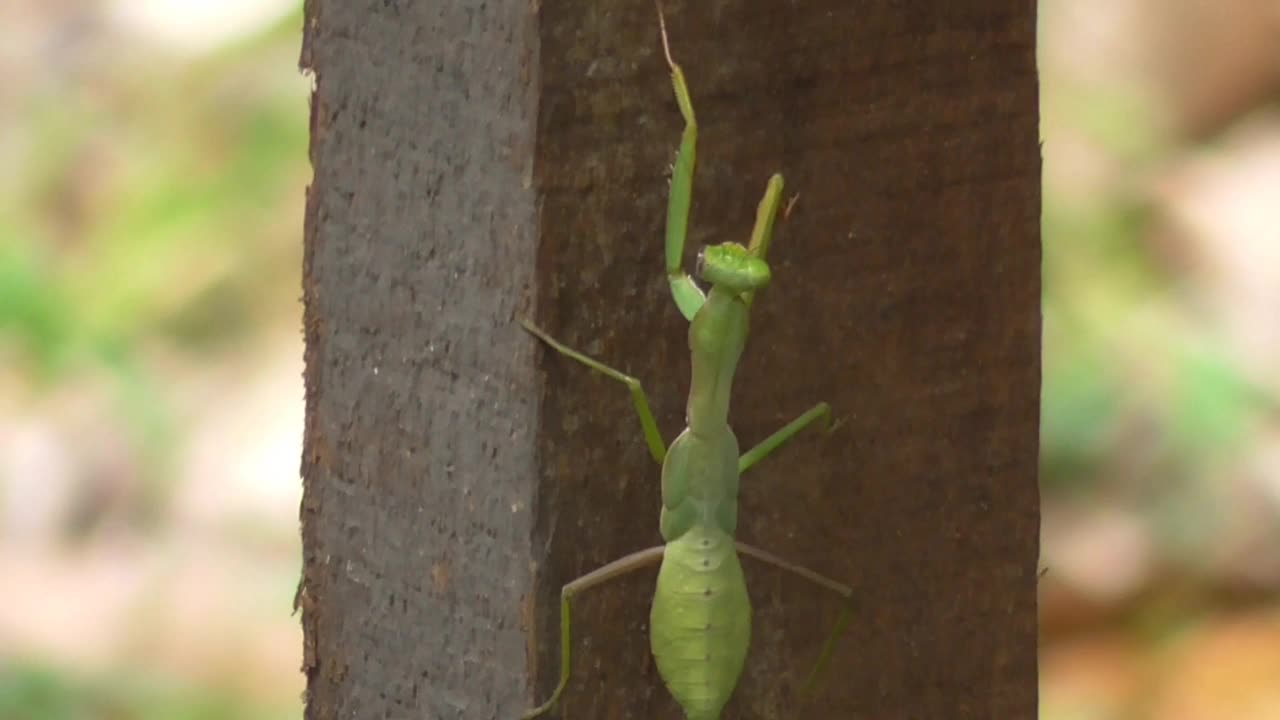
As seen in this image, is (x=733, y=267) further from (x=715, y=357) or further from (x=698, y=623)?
(x=698, y=623)

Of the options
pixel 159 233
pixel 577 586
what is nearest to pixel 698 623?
pixel 577 586

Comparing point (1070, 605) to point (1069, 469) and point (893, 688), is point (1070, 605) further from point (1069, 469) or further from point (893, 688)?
point (893, 688)

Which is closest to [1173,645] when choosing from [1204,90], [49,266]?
[1204,90]

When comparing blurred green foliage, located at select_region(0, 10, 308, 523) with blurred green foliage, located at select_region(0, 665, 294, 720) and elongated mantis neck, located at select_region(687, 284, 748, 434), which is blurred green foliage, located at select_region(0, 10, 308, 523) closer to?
blurred green foliage, located at select_region(0, 665, 294, 720)

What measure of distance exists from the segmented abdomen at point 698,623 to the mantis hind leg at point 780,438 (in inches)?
2.3

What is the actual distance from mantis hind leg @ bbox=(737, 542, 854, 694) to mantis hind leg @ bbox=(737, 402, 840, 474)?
0.20 feet

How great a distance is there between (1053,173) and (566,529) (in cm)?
452

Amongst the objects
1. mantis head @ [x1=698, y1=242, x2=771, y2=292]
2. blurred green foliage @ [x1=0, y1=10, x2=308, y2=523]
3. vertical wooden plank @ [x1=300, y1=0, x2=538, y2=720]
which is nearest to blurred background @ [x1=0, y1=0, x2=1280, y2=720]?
blurred green foliage @ [x1=0, y1=10, x2=308, y2=523]

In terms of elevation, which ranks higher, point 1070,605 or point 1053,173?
point 1053,173

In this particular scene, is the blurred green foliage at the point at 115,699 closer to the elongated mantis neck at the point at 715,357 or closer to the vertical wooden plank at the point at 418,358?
the vertical wooden plank at the point at 418,358

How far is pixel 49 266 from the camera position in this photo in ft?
17.8

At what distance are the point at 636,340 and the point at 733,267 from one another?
0.29 ft

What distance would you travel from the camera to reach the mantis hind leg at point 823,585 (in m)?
1.43

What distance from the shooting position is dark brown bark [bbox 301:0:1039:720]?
1312 mm
